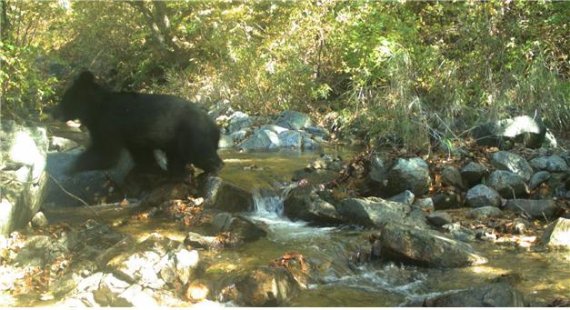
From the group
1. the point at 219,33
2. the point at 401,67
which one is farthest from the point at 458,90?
the point at 219,33

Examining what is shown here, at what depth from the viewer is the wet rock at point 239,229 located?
648 centimetres

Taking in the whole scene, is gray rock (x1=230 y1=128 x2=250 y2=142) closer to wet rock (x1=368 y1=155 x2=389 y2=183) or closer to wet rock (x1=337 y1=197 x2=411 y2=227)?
wet rock (x1=368 y1=155 x2=389 y2=183)

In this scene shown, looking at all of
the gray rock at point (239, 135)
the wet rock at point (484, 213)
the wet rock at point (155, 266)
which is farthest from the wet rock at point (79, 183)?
the gray rock at point (239, 135)

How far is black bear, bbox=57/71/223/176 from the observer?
779cm

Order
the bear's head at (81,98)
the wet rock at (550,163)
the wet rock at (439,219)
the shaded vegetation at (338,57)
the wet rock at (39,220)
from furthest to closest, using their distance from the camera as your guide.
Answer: the shaded vegetation at (338,57), the wet rock at (550,163), the bear's head at (81,98), the wet rock at (439,219), the wet rock at (39,220)

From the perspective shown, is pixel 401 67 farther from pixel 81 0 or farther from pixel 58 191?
pixel 81 0

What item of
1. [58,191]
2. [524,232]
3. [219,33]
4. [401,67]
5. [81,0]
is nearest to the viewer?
[524,232]

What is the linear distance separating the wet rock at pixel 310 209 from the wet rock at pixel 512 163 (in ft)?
9.27

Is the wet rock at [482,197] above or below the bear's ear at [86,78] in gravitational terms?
below

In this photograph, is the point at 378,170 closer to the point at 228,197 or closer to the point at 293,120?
the point at 228,197

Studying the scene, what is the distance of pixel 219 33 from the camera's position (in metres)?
17.3

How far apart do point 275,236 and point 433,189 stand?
270cm

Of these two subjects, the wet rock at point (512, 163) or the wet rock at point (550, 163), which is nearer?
the wet rock at point (512, 163)

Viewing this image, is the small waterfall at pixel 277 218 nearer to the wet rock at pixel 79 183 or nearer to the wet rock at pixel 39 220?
the wet rock at pixel 79 183
